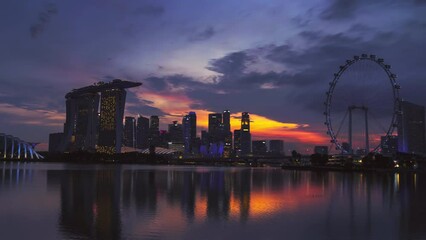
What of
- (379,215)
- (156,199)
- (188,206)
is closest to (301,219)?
(379,215)

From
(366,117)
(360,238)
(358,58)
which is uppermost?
(358,58)

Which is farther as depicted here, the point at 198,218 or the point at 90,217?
the point at 198,218

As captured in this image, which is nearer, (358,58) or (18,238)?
(18,238)

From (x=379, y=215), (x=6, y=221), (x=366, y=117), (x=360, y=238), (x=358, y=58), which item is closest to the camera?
(x=360, y=238)

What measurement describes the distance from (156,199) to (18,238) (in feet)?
56.7

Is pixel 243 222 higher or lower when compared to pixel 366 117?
lower

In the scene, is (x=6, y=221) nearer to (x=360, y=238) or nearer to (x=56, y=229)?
(x=56, y=229)

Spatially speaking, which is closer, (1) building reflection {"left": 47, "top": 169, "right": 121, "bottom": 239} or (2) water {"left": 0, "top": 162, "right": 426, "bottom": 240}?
(1) building reflection {"left": 47, "top": 169, "right": 121, "bottom": 239}

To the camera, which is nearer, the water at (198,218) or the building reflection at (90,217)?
the building reflection at (90,217)

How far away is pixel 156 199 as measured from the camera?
36125 mm

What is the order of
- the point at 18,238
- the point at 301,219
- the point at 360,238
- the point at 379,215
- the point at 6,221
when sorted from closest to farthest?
the point at 18,238 < the point at 360,238 < the point at 6,221 < the point at 301,219 < the point at 379,215

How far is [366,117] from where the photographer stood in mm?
135625

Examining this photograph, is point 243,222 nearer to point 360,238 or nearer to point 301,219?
point 301,219

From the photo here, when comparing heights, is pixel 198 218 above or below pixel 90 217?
below
